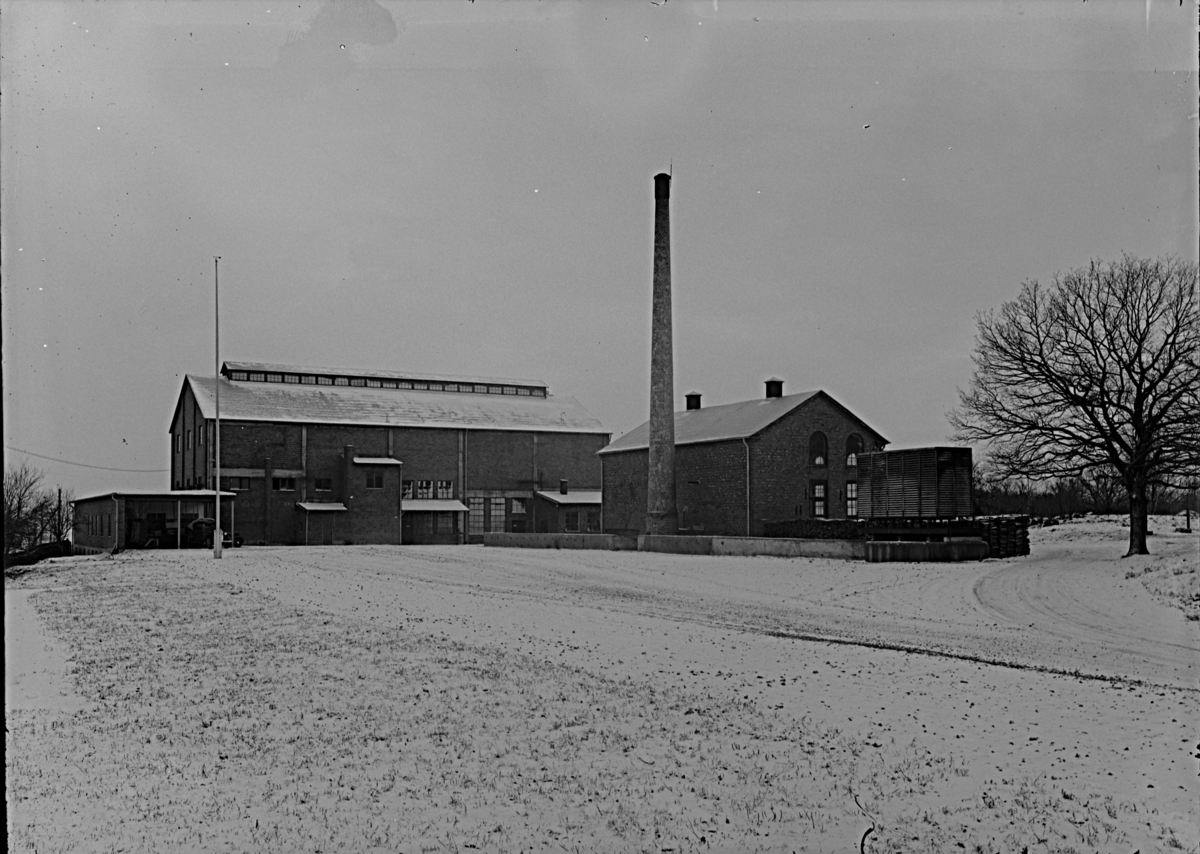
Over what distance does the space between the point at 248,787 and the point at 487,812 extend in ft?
6.35

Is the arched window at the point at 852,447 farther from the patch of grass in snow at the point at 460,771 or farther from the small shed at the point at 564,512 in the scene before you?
the patch of grass in snow at the point at 460,771

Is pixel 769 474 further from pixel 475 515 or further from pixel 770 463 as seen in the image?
pixel 475 515

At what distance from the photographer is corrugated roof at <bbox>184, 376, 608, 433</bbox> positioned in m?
51.0

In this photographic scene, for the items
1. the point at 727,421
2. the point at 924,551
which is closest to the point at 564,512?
the point at 727,421

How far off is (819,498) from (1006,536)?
9.88m

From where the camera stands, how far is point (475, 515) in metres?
55.0

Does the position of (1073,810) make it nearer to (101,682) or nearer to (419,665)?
(419,665)

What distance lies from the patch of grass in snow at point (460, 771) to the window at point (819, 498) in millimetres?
30692

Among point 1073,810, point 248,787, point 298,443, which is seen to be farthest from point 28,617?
point 298,443

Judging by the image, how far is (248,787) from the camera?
756cm

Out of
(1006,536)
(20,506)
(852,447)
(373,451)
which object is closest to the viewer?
(20,506)

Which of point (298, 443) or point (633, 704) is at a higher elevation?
point (298, 443)

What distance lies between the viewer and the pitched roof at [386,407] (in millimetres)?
50938

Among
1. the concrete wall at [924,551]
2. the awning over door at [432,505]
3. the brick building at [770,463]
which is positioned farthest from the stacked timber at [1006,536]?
the awning over door at [432,505]
